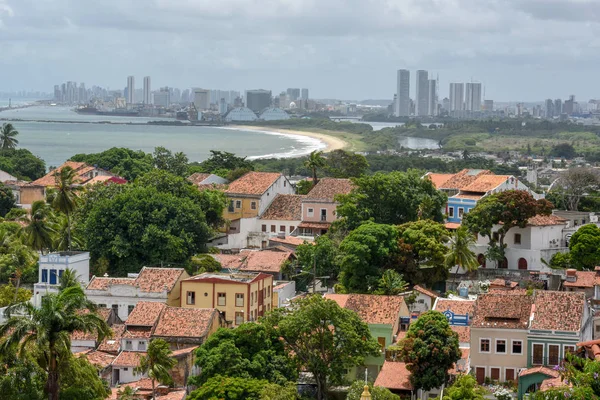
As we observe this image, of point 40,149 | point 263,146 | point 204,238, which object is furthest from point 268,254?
point 263,146

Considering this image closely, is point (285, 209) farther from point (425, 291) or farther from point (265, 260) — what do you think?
point (425, 291)

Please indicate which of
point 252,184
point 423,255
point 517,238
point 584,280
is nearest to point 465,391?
point 584,280

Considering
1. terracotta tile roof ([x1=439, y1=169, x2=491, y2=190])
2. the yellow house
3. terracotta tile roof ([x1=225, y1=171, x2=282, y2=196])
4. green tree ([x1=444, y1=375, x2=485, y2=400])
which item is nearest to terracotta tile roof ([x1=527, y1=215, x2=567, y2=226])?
terracotta tile roof ([x1=439, y1=169, x2=491, y2=190])

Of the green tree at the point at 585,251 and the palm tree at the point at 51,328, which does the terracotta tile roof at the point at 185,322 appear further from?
the green tree at the point at 585,251

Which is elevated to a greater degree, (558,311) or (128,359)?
(558,311)

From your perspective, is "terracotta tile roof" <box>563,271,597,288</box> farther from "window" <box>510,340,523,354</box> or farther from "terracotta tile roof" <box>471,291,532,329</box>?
"window" <box>510,340,523,354</box>

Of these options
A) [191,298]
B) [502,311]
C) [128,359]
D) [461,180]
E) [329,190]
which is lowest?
[128,359]

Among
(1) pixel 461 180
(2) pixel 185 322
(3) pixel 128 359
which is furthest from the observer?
(1) pixel 461 180
